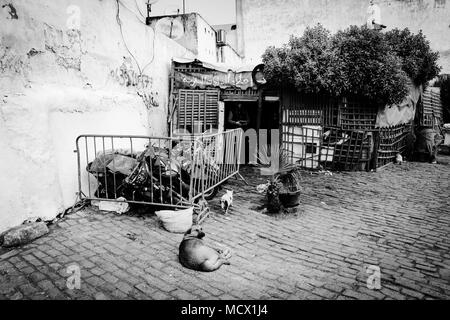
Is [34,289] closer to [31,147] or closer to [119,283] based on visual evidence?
[119,283]

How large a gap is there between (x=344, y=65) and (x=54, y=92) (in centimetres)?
841

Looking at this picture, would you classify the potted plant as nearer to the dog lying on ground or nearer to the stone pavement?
the stone pavement

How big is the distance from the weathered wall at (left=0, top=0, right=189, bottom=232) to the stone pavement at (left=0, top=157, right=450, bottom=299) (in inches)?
30.8

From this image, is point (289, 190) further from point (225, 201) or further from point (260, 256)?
point (260, 256)

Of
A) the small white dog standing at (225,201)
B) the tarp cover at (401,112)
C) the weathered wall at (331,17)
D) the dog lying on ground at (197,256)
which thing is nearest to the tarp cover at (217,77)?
the tarp cover at (401,112)

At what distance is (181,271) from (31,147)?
10.6 ft

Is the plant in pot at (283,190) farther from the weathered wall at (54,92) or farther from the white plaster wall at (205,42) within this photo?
the white plaster wall at (205,42)

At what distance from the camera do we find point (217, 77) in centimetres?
1111

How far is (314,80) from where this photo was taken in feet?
31.5

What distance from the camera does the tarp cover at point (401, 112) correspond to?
35.1ft

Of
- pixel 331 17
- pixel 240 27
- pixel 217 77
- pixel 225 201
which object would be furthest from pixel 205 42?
pixel 225 201

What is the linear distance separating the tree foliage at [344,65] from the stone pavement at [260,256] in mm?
4438

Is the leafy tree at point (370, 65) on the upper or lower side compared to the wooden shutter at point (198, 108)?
upper
